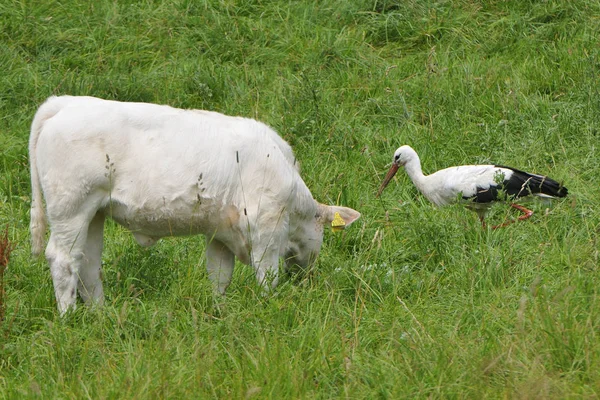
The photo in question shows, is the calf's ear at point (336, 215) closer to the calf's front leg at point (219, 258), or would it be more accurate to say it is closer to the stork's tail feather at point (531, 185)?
the calf's front leg at point (219, 258)

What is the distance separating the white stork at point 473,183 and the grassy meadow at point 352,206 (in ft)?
0.62

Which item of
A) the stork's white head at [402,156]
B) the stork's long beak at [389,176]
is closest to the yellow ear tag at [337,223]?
the stork's long beak at [389,176]

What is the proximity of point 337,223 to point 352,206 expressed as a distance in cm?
144

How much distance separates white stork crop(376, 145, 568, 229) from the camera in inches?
291

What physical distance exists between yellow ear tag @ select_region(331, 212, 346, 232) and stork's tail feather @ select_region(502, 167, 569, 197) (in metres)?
1.73

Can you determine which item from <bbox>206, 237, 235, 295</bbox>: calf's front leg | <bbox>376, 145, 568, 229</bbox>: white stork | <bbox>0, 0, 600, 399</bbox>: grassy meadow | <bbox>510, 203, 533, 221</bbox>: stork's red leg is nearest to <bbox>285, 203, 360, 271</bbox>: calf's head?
<bbox>0, 0, 600, 399</bbox>: grassy meadow

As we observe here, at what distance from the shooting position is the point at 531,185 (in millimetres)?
7484

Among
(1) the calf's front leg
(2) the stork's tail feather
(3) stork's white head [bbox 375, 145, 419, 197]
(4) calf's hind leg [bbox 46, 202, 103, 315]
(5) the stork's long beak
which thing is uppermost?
(4) calf's hind leg [bbox 46, 202, 103, 315]

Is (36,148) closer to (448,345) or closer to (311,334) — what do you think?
(311,334)

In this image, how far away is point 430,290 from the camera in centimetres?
575

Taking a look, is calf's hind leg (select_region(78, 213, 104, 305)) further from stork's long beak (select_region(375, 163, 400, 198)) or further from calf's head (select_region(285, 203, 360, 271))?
stork's long beak (select_region(375, 163, 400, 198))

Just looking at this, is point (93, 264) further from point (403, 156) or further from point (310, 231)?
point (403, 156)

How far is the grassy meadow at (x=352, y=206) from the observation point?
423 centimetres

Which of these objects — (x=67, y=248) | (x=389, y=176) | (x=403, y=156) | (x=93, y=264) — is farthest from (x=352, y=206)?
(x=67, y=248)
